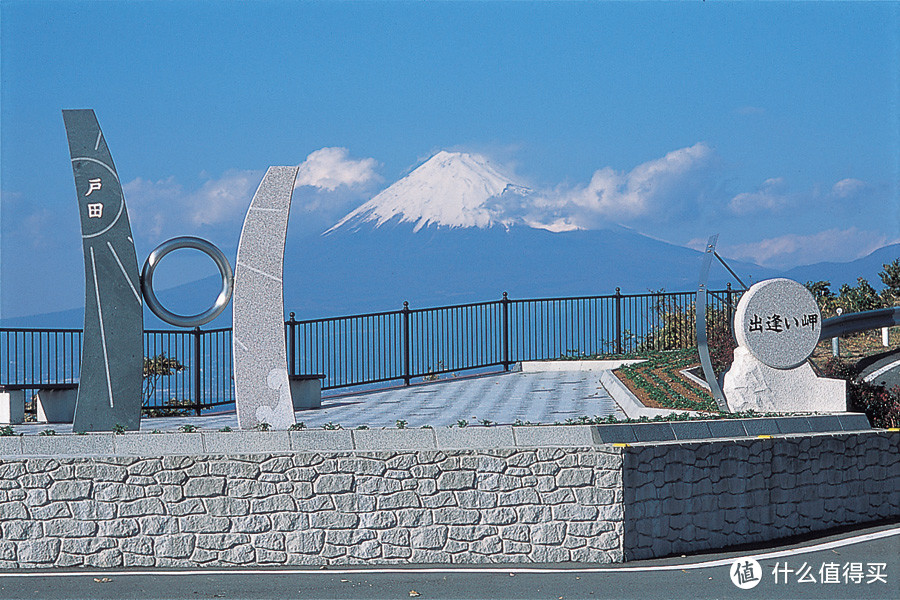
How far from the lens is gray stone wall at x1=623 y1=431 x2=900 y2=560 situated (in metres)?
8.14

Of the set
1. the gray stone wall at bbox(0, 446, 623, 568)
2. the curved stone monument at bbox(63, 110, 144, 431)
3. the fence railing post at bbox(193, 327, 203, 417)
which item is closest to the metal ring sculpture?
the curved stone monument at bbox(63, 110, 144, 431)

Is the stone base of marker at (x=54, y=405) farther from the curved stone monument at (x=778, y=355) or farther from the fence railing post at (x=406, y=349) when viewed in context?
the curved stone monument at (x=778, y=355)

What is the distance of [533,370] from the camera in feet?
63.2

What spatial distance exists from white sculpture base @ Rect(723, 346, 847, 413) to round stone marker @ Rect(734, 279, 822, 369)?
0.13m

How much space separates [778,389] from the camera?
10.2 meters

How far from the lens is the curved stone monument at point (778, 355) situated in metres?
10.1

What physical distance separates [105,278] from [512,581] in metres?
5.15

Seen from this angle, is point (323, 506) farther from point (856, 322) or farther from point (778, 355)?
point (856, 322)

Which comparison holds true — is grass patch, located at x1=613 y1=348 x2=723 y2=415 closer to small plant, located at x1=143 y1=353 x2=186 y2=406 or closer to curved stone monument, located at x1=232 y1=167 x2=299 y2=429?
curved stone monument, located at x1=232 y1=167 x2=299 y2=429

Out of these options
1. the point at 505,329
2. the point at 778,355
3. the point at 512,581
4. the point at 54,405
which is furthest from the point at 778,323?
the point at 505,329

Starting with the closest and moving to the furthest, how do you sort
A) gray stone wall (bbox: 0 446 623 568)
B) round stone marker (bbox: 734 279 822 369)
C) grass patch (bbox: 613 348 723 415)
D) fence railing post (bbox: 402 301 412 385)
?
gray stone wall (bbox: 0 446 623 568), round stone marker (bbox: 734 279 822 369), grass patch (bbox: 613 348 723 415), fence railing post (bbox: 402 301 412 385)

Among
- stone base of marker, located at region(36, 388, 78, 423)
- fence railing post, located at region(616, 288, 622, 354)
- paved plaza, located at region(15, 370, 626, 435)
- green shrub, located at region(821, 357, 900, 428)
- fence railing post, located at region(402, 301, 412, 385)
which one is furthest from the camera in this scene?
fence railing post, located at region(616, 288, 622, 354)

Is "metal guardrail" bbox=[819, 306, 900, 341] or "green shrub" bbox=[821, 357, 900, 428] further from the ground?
"metal guardrail" bbox=[819, 306, 900, 341]

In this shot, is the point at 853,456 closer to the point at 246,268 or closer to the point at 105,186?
the point at 246,268
